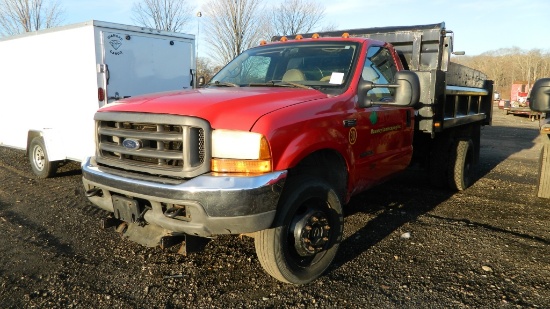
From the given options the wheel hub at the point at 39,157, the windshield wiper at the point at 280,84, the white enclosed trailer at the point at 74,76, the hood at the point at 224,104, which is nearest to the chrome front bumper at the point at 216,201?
the hood at the point at 224,104

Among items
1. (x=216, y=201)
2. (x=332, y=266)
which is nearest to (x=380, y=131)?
(x=332, y=266)

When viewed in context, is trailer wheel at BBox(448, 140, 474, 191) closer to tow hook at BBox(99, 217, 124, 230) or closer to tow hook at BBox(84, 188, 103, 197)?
tow hook at BBox(99, 217, 124, 230)

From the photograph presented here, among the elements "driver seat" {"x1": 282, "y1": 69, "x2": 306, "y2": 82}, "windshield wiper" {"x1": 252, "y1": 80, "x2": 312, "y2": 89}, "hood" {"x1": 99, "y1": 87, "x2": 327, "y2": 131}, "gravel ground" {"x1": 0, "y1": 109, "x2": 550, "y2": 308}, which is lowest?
"gravel ground" {"x1": 0, "y1": 109, "x2": 550, "y2": 308}

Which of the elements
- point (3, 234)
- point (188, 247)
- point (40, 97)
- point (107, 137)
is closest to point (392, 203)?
point (188, 247)

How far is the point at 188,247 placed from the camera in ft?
10.2

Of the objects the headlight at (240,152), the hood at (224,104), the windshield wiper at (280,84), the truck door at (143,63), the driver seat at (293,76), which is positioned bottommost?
the headlight at (240,152)

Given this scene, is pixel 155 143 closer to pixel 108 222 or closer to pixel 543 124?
pixel 108 222

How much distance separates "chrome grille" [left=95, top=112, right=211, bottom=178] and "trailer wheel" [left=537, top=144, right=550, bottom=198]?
4.86 m

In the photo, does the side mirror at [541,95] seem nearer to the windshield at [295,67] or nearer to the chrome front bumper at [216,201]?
the windshield at [295,67]

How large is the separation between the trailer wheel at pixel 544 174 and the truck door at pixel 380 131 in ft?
6.95

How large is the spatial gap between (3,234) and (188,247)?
8.72 feet

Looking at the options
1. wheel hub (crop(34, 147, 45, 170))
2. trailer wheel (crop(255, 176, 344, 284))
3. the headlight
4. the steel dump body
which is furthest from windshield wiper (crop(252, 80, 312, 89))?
wheel hub (crop(34, 147, 45, 170))

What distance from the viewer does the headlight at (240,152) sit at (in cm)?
277

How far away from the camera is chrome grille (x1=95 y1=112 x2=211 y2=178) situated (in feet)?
9.15
